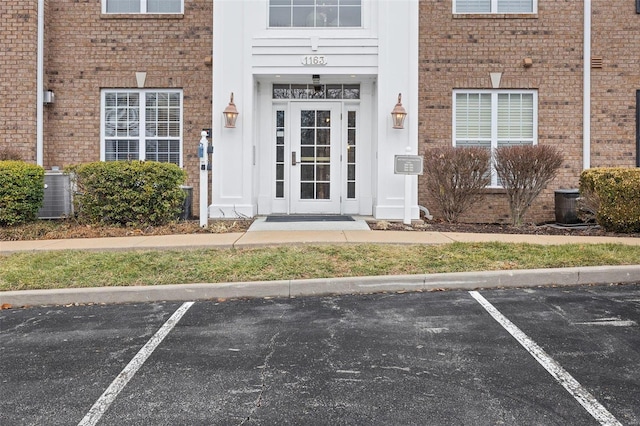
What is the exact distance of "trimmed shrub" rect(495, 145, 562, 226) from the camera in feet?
31.6

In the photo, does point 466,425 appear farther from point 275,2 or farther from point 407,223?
point 275,2

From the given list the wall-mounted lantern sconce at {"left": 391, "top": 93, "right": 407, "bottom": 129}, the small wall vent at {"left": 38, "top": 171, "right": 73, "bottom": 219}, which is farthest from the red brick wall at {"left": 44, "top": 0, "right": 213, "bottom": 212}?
the wall-mounted lantern sconce at {"left": 391, "top": 93, "right": 407, "bottom": 129}

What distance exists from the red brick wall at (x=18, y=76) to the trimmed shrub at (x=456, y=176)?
338 inches

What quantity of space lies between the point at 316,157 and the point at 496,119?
13.3 feet

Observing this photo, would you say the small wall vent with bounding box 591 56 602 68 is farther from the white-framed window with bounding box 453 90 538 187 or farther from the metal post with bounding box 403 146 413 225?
the metal post with bounding box 403 146 413 225

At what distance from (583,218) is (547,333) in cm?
667

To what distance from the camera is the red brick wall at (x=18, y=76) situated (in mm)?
11273

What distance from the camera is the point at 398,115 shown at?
34.9ft

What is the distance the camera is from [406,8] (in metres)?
11.0

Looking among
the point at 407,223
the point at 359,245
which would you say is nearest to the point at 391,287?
the point at 359,245

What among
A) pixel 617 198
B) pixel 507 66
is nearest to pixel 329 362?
pixel 617 198

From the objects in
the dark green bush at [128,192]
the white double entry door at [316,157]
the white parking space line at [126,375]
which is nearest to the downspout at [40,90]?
the dark green bush at [128,192]

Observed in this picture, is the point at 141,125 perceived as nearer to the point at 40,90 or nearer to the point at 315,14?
the point at 40,90

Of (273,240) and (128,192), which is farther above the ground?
(128,192)
